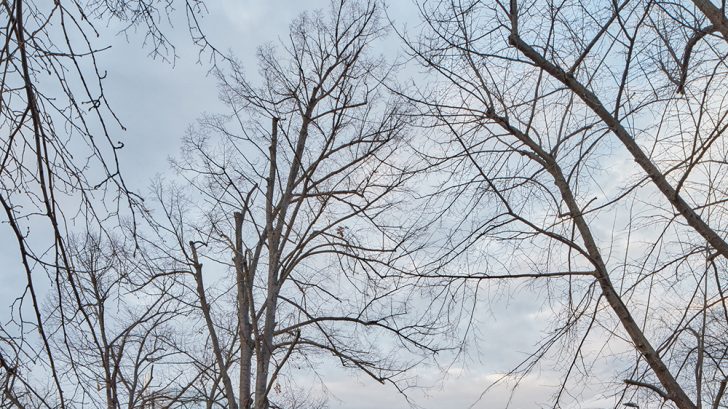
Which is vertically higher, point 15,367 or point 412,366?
point 412,366

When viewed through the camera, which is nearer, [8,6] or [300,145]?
[8,6]

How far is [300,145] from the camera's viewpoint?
944 cm

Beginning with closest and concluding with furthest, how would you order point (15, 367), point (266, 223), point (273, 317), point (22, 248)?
point (22, 248)
point (15, 367)
point (273, 317)
point (266, 223)

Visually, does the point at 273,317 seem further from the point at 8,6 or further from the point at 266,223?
the point at 8,6

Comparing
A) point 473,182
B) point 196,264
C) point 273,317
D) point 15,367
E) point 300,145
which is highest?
point 300,145

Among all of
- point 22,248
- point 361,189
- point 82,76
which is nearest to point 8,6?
point 82,76

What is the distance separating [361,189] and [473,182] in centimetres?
511

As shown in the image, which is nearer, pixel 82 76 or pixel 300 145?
pixel 82 76

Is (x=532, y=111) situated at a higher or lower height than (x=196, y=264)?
lower

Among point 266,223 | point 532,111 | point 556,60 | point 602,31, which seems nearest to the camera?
point 602,31

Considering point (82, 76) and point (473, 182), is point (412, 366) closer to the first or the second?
point (473, 182)

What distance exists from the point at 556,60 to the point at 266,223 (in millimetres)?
5746

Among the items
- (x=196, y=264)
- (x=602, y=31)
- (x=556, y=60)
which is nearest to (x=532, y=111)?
(x=556, y=60)

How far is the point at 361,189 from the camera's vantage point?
9359 millimetres
